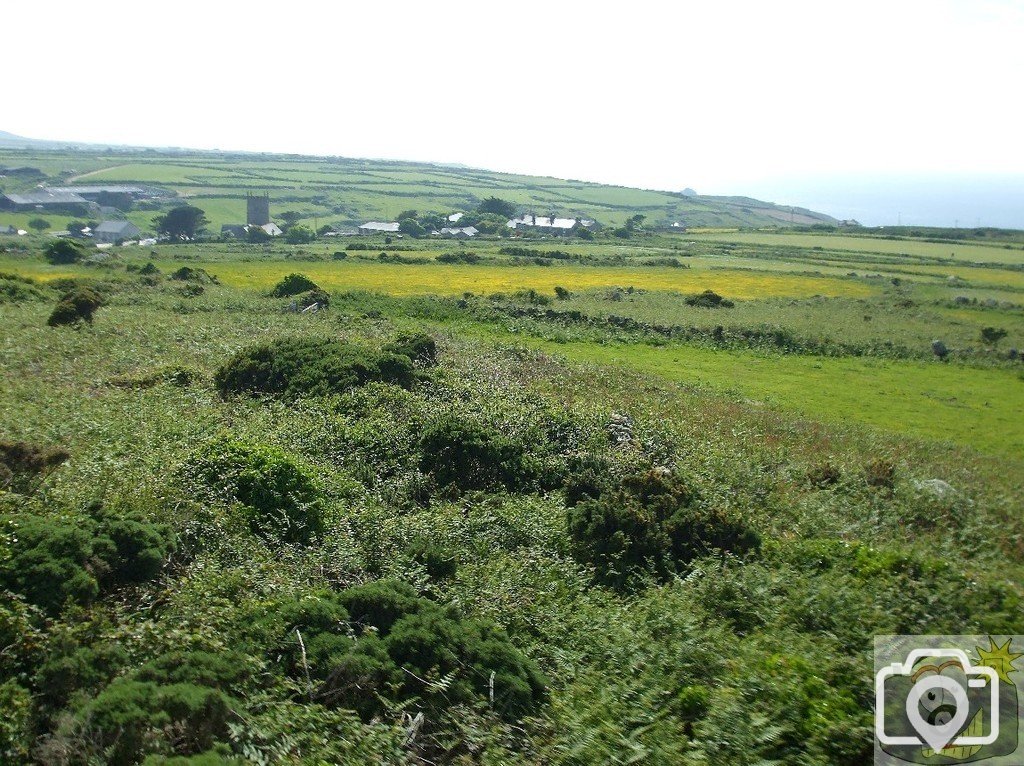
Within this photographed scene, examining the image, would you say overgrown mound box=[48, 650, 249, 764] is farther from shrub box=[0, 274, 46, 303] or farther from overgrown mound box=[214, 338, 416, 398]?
shrub box=[0, 274, 46, 303]

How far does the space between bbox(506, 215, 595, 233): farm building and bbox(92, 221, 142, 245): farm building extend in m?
45.7

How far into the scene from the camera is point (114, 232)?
76438mm

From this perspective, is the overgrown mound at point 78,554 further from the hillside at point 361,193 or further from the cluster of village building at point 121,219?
the hillside at point 361,193

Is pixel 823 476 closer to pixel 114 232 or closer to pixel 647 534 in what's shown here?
pixel 647 534

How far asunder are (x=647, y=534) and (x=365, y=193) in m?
127

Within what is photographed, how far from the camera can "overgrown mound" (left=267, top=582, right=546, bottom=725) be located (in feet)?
20.3

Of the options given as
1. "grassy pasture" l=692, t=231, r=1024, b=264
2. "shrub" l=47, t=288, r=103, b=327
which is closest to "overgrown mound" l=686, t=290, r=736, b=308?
"shrub" l=47, t=288, r=103, b=327

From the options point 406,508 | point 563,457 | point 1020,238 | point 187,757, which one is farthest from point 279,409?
point 1020,238

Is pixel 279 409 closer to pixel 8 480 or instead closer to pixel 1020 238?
pixel 8 480

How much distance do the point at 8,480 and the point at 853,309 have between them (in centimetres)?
3807

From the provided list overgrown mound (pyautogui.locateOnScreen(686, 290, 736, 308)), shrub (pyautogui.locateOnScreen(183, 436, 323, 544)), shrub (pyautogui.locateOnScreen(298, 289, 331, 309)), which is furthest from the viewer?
overgrown mound (pyautogui.locateOnScreen(686, 290, 736, 308))

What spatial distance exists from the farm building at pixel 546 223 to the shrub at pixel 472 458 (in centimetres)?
8174

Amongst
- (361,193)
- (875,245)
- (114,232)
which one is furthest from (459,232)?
(361,193)

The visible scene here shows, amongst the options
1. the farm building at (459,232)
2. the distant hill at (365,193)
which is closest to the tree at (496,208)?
the distant hill at (365,193)
